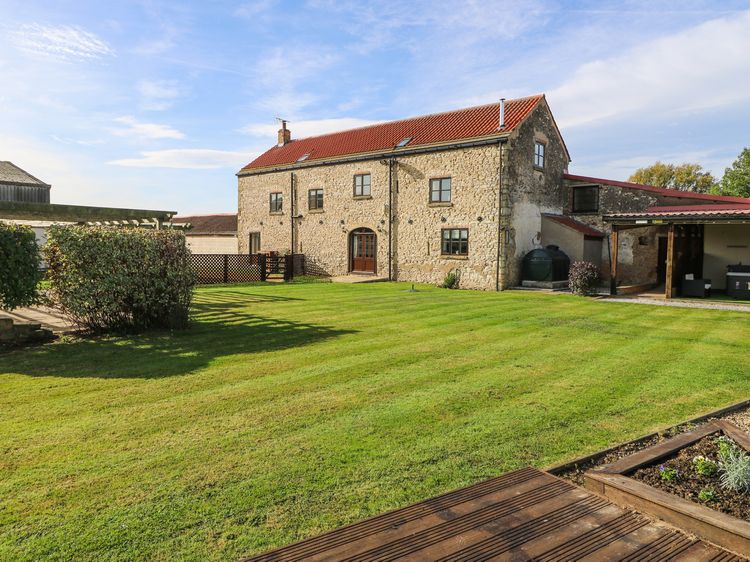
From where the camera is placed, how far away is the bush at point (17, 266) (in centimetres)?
812

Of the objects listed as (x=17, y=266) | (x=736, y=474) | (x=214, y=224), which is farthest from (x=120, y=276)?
(x=214, y=224)

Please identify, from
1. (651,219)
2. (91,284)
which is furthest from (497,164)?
(91,284)

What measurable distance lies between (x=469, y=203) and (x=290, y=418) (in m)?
18.0

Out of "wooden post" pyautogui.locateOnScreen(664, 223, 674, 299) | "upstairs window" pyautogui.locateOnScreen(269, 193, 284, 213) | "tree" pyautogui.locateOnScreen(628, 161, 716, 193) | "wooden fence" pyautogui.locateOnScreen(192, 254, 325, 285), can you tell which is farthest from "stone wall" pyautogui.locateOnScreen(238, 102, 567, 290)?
"tree" pyautogui.locateOnScreen(628, 161, 716, 193)

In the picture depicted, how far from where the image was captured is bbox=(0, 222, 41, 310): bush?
812cm

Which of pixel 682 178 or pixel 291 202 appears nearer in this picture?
pixel 291 202

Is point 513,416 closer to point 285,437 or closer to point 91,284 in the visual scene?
point 285,437

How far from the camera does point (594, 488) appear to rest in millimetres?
3438

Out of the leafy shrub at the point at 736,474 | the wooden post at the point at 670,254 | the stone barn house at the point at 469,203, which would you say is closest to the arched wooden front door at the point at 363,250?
the stone barn house at the point at 469,203

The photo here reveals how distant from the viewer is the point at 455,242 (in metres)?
22.0

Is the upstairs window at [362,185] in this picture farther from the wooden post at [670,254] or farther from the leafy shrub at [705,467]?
the leafy shrub at [705,467]

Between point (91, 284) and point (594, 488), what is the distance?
8646mm

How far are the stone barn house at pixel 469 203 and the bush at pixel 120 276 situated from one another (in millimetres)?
14341

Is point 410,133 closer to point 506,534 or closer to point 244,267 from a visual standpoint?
point 244,267
